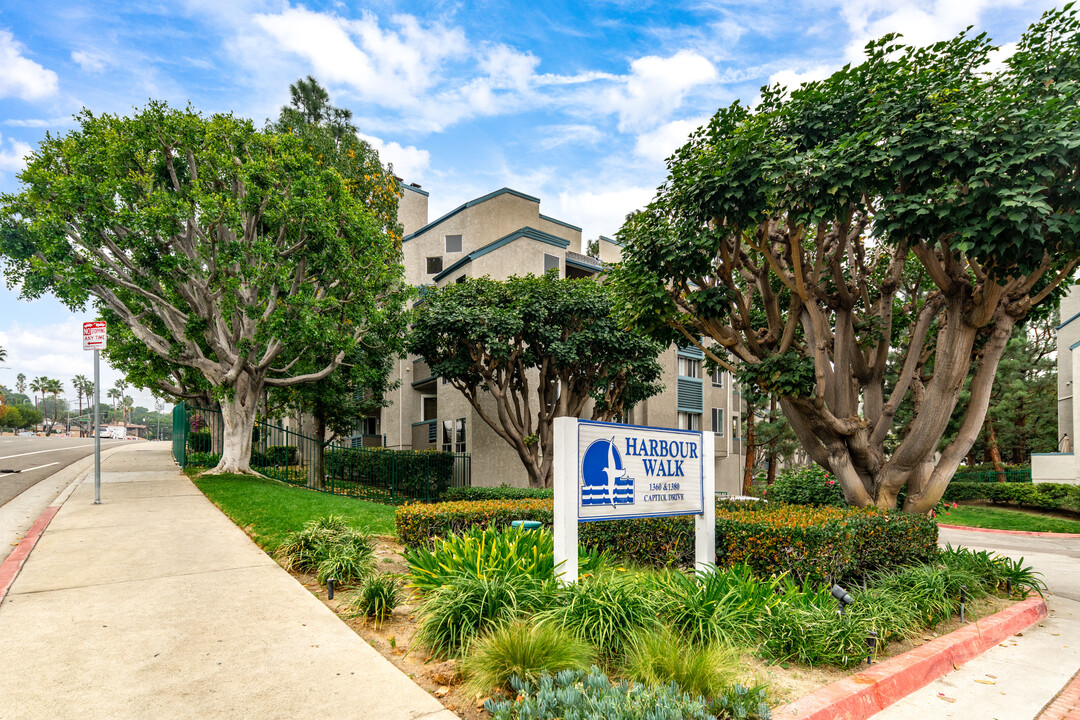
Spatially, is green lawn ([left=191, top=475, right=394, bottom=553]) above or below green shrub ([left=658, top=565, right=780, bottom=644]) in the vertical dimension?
below

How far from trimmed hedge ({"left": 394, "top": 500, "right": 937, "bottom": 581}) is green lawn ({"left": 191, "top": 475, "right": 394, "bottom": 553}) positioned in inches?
75.3

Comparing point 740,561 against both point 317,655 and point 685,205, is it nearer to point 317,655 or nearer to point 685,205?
point 317,655

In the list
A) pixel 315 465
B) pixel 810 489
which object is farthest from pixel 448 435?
pixel 810 489

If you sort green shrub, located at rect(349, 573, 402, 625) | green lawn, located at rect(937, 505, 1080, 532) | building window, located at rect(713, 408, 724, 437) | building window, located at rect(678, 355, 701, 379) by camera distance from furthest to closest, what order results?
1. building window, located at rect(713, 408, 724, 437)
2. building window, located at rect(678, 355, 701, 379)
3. green lawn, located at rect(937, 505, 1080, 532)
4. green shrub, located at rect(349, 573, 402, 625)

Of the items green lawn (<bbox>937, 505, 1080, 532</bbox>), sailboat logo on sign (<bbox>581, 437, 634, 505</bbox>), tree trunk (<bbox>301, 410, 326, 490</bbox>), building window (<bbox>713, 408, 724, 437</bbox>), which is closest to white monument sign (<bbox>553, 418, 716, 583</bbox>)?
sailboat logo on sign (<bbox>581, 437, 634, 505</bbox>)

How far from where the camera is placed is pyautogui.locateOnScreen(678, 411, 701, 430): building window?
3022 centimetres

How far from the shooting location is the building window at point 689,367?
101ft

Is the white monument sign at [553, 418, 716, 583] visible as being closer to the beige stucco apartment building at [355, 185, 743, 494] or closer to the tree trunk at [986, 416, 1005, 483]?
the beige stucco apartment building at [355, 185, 743, 494]

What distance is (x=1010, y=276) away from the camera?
8594 millimetres

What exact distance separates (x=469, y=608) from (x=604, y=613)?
1.06 m

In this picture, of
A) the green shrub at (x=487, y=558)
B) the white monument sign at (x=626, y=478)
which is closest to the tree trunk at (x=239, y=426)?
the green shrub at (x=487, y=558)

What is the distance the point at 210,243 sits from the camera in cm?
1881

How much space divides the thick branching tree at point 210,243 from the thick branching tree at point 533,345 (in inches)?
96.5

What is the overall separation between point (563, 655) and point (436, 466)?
18.1 metres
